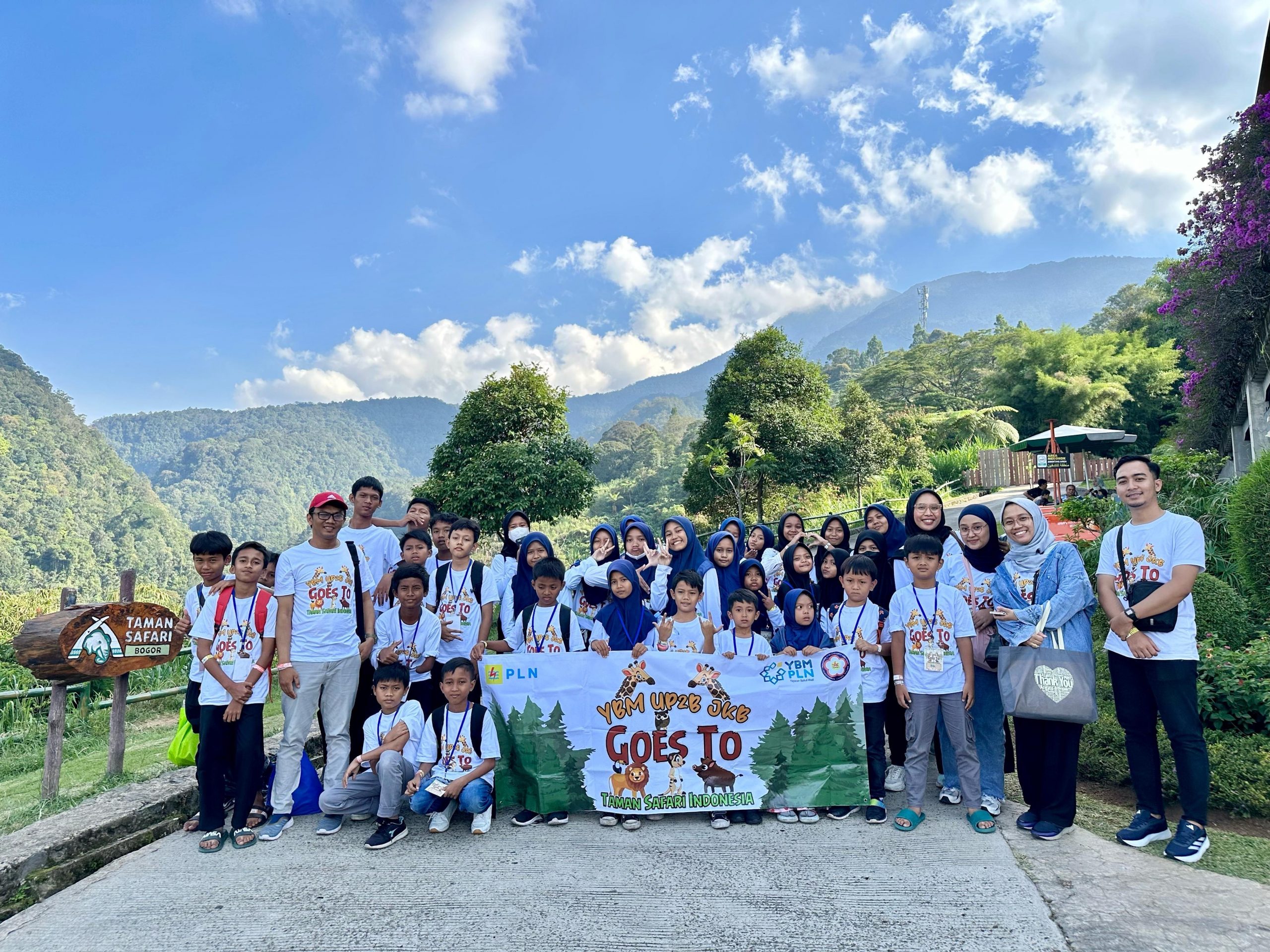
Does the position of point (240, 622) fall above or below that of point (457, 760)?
above

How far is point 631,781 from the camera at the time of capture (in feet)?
13.8

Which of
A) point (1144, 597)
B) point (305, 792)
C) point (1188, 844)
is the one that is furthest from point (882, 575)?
point (305, 792)

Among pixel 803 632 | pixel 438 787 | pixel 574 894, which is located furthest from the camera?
pixel 803 632

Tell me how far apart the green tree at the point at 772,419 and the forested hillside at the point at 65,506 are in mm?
53381

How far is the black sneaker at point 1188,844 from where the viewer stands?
3373mm

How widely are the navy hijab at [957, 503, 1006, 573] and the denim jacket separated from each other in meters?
0.31

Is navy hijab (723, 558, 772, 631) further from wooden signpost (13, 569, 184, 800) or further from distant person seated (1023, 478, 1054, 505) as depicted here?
distant person seated (1023, 478, 1054, 505)

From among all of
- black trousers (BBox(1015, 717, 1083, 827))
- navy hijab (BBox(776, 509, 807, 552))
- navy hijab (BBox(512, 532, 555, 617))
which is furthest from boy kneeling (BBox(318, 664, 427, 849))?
black trousers (BBox(1015, 717, 1083, 827))

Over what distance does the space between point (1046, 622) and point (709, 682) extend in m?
1.85

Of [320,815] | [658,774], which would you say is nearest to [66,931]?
[320,815]

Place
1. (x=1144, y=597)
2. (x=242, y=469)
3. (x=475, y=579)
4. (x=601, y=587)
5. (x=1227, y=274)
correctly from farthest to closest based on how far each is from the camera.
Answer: (x=242, y=469)
(x=1227, y=274)
(x=601, y=587)
(x=475, y=579)
(x=1144, y=597)

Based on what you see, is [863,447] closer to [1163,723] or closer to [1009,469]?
[1009,469]

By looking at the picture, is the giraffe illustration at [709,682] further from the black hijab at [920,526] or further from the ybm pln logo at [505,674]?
the black hijab at [920,526]

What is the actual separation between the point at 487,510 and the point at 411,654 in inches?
579
